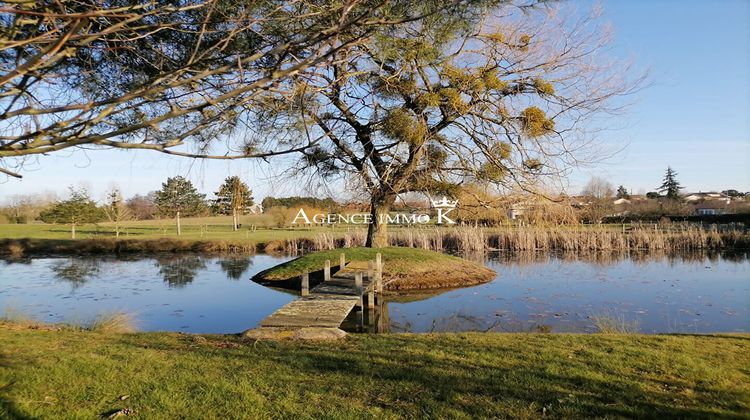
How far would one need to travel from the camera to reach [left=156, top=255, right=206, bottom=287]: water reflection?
18.2 metres

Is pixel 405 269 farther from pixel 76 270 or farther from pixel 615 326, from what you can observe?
pixel 76 270

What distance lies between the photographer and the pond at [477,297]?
1080 cm

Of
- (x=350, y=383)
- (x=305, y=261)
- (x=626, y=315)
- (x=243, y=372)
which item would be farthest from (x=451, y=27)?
(x=305, y=261)

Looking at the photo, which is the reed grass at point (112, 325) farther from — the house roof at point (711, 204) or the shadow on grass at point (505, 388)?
the house roof at point (711, 204)

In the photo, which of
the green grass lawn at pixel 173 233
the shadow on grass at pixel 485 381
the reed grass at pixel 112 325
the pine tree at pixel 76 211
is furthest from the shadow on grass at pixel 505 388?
the pine tree at pixel 76 211

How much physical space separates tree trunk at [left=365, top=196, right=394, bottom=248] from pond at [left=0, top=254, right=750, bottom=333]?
3.98 metres

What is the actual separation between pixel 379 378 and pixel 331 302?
4.76 meters

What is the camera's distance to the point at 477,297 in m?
13.9

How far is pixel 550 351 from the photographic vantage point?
618 cm

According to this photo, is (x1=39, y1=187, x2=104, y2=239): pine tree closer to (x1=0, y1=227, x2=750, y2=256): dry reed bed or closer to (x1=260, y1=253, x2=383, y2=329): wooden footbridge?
(x1=0, y1=227, x2=750, y2=256): dry reed bed

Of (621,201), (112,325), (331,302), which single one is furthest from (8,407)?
(621,201)

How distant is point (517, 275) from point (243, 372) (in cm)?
1433

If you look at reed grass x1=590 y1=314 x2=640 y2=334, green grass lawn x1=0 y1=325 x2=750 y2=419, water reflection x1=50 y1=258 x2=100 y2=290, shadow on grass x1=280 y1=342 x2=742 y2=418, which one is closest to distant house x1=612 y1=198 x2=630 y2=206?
reed grass x1=590 y1=314 x2=640 y2=334

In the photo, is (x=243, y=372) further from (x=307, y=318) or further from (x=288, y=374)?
(x=307, y=318)
